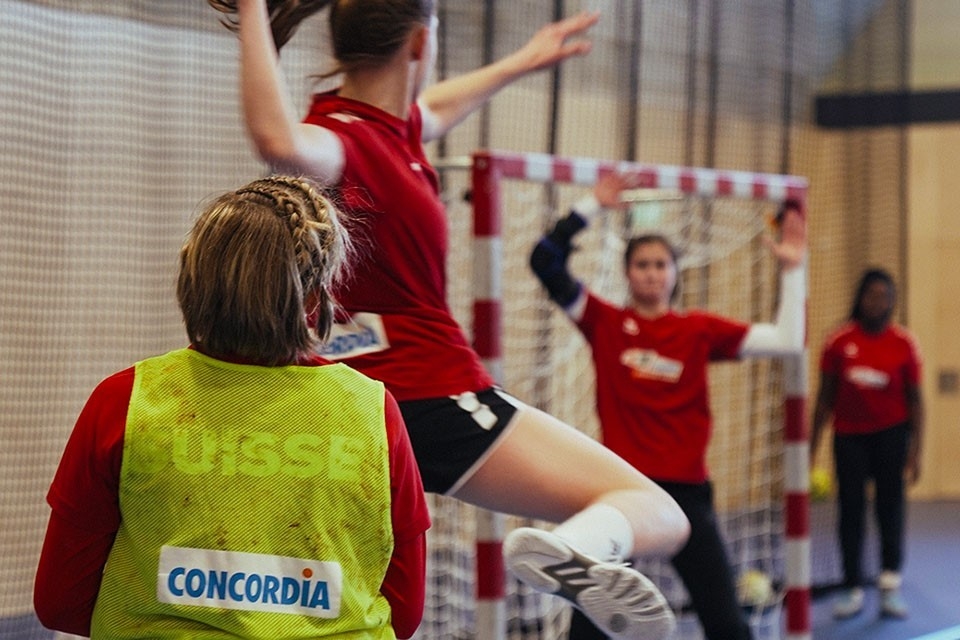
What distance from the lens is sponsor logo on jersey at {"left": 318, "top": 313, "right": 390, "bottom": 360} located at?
1950 mm

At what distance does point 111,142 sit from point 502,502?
2.93 meters

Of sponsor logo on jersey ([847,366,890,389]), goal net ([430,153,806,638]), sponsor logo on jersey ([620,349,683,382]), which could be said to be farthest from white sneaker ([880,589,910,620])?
sponsor logo on jersey ([620,349,683,382])

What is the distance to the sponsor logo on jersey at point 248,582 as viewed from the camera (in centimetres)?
128

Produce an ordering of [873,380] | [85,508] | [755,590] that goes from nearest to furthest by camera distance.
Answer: [85,508]
[755,590]
[873,380]

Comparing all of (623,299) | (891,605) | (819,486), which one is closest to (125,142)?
(623,299)

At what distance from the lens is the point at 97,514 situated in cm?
128

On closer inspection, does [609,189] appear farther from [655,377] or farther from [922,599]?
[922,599]

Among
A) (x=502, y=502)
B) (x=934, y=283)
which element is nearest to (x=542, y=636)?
(x=502, y=502)

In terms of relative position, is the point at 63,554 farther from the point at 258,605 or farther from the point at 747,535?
the point at 747,535

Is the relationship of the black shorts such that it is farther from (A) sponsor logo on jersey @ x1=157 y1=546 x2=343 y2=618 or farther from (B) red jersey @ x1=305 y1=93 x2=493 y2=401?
(A) sponsor logo on jersey @ x1=157 y1=546 x2=343 y2=618

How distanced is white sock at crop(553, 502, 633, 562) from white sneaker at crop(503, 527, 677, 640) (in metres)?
0.03

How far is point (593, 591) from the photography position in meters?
1.70

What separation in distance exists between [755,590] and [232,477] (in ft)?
12.7

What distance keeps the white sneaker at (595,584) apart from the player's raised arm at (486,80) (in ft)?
2.70
